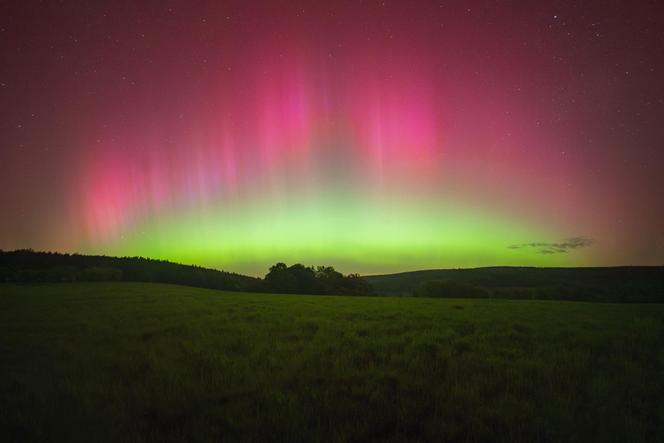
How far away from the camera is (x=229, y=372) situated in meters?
7.36

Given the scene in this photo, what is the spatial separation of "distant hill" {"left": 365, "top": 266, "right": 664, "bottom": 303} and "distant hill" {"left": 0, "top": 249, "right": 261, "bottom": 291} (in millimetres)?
36407

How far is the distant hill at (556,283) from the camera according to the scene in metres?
69.6

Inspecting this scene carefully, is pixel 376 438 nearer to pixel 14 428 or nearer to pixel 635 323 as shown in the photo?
pixel 14 428

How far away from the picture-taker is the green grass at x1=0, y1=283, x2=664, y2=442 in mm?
4910

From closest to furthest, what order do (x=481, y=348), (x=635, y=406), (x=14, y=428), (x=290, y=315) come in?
(x=14, y=428) → (x=635, y=406) → (x=481, y=348) → (x=290, y=315)

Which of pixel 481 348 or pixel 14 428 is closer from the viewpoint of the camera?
pixel 14 428

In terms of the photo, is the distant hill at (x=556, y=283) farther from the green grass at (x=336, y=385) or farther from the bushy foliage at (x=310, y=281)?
the green grass at (x=336, y=385)

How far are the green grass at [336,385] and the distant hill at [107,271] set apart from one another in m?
60.6

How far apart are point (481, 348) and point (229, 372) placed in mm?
6685

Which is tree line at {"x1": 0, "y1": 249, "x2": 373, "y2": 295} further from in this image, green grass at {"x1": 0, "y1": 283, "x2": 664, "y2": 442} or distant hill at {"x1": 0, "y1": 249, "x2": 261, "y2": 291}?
green grass at {"x1": 0, "y1": 283, "x2": 664, "y2": 442}

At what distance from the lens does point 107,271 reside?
64.8 metres

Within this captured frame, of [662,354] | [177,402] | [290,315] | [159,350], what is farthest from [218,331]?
[662,354]

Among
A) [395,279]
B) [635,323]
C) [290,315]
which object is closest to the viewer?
[635,323]

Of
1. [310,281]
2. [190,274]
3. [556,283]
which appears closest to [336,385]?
[310,281]
